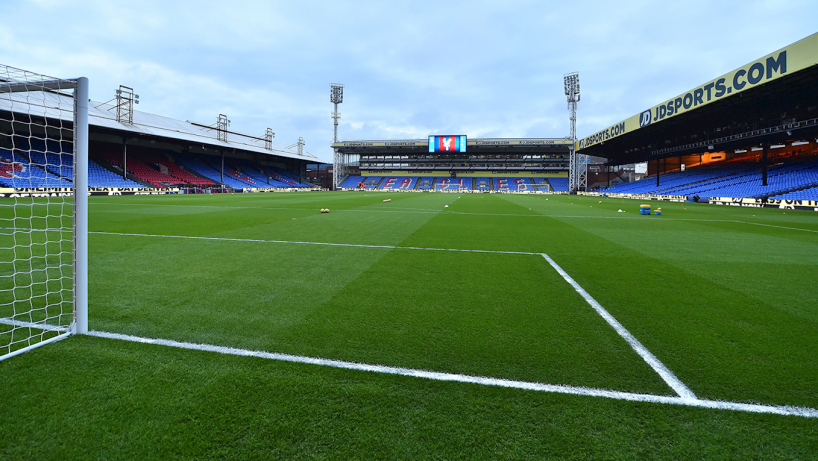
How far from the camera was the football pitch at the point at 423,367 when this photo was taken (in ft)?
5.60

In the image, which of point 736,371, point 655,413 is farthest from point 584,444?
point 736,371

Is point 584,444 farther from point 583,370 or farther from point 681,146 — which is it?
point 681,146

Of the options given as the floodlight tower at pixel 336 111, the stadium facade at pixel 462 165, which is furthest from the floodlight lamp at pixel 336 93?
the stadium facade at pixel 462 165

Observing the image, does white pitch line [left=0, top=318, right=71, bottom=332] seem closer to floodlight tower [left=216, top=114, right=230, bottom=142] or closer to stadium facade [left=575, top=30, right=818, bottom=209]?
stadium facade [left=575, top=30, right=818, bottom=209]

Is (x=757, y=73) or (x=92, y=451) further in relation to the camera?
(x=757, y=73)

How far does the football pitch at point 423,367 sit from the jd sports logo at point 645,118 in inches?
1160

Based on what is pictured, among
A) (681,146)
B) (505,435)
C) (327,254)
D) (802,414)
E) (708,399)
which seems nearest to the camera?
(505,435)

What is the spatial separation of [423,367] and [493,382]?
441 mm

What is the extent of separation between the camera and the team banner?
16.9m

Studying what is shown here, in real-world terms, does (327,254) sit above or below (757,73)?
below

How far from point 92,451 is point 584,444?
85.8 inches

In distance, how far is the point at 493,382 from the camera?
2189 mm

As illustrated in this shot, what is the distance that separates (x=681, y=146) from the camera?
118 feet

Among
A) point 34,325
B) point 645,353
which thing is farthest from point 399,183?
point 645,353
